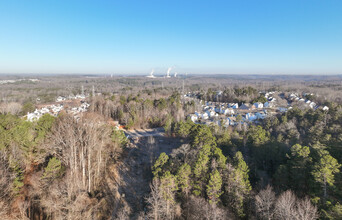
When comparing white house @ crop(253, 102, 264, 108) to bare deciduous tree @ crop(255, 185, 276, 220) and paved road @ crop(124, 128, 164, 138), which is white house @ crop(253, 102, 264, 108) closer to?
paved road @ crop(124, 128, 164, 138)

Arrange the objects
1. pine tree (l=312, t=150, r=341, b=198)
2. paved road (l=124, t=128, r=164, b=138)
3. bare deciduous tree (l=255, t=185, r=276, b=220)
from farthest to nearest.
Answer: paved road (l=124, t=128, r=164, b=138), pine tree (l=312, t=150, r=341, b=198), bare deciduous tree (l=255, t=185, r=276, b=220)

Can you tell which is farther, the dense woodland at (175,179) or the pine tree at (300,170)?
the pine tree at (300,170)

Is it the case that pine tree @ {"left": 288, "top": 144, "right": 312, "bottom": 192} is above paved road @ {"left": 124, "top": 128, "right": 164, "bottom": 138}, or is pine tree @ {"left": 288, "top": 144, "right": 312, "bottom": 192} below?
above

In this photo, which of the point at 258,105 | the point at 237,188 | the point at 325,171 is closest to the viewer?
the point at 325,171

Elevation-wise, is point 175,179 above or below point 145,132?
above

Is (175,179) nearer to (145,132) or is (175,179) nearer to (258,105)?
(145,132)

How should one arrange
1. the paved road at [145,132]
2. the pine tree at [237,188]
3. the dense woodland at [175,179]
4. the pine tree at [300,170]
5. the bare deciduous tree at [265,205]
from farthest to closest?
the paved road at [145,132] → the pine tree at [300,170] → the pine tree at [237,188] → the dense woodland at [175,179] → the bare deciduous tree at [265,205]

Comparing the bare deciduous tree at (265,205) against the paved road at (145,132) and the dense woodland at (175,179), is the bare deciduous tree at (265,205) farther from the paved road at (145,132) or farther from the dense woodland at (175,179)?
the paved road at (145,132)

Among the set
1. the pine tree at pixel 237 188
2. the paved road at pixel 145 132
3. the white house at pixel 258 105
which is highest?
the white house at pixel 258 105

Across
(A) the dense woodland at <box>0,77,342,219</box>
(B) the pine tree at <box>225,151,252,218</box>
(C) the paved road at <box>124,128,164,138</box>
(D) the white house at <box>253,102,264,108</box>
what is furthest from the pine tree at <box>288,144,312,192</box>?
(D) the white house at <box>253,102,264,108</box>

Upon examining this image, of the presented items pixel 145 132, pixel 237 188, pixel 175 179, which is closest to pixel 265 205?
pixel 237 188

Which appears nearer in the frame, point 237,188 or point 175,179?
point 237,188

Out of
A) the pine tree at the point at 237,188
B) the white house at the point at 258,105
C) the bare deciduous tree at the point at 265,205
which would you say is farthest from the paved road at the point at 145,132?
the white house at the point at 258,105

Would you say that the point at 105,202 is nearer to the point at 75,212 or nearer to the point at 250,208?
the point at 75,212
